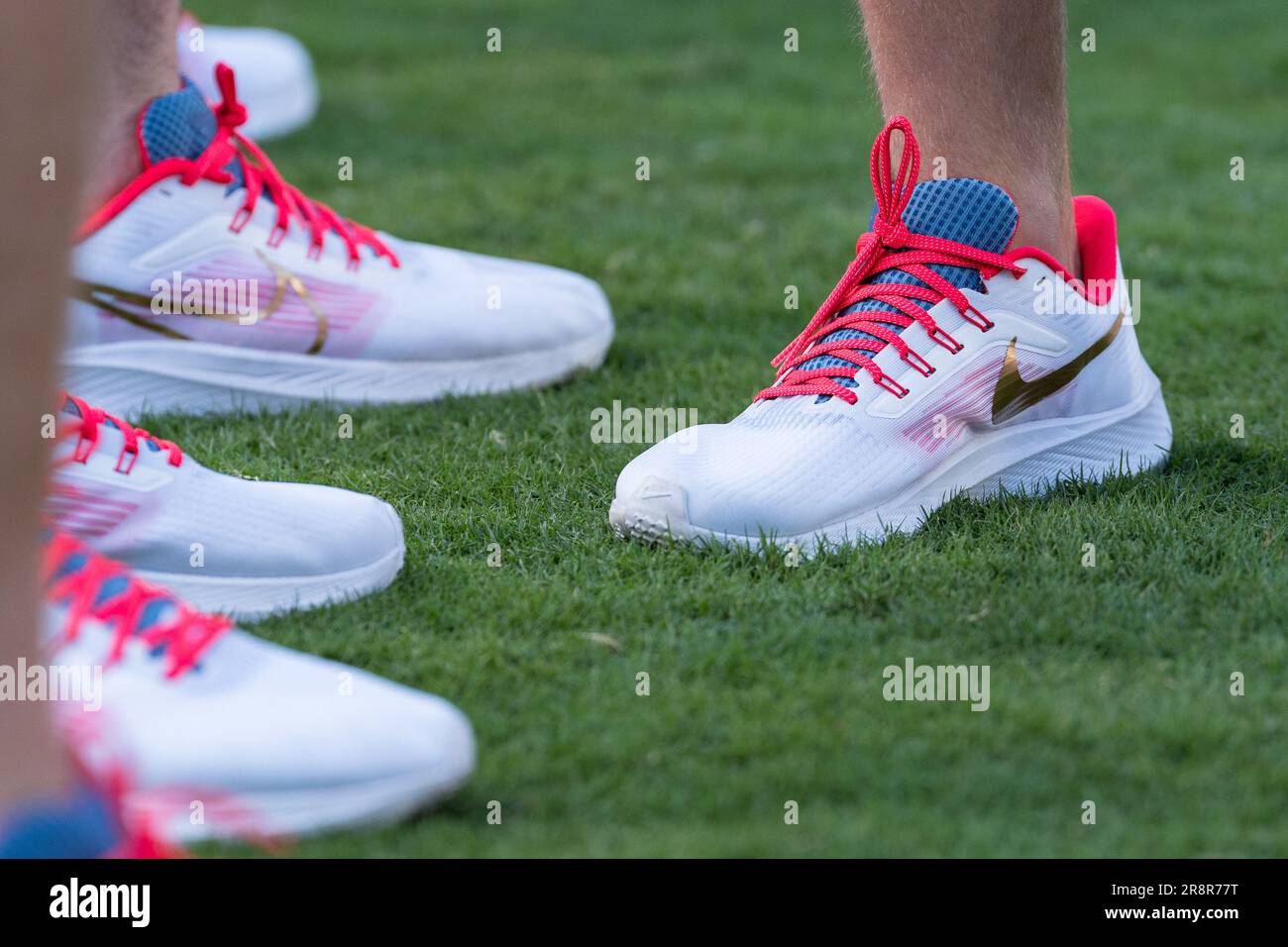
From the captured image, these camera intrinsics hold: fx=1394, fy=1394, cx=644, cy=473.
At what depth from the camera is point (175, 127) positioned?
1913 millimetres

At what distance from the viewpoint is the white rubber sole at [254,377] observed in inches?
75.6

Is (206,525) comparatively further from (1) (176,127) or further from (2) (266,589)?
(1) (176,127)

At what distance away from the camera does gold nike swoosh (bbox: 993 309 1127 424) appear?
5.28ft

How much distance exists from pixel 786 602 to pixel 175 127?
1.13 m

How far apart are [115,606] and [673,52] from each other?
3.99 m

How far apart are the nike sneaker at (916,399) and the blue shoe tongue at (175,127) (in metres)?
0.86

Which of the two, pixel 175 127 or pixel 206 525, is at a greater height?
pixel 175 127

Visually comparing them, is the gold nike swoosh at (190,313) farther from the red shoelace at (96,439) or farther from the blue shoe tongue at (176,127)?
the red shoelace at (96,439)

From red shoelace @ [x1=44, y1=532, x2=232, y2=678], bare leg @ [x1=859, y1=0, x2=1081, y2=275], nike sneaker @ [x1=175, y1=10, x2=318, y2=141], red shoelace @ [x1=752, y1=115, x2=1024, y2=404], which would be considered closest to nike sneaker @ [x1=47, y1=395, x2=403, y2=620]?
red shoelace @ [x1=44, y1=532, x2=232, y2=678]

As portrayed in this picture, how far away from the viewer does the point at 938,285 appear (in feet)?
5.20

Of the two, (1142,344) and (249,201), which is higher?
(249,201)

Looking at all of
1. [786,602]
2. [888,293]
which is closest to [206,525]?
[786,602]

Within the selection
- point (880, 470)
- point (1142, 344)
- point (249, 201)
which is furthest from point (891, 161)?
point (249, 201)
